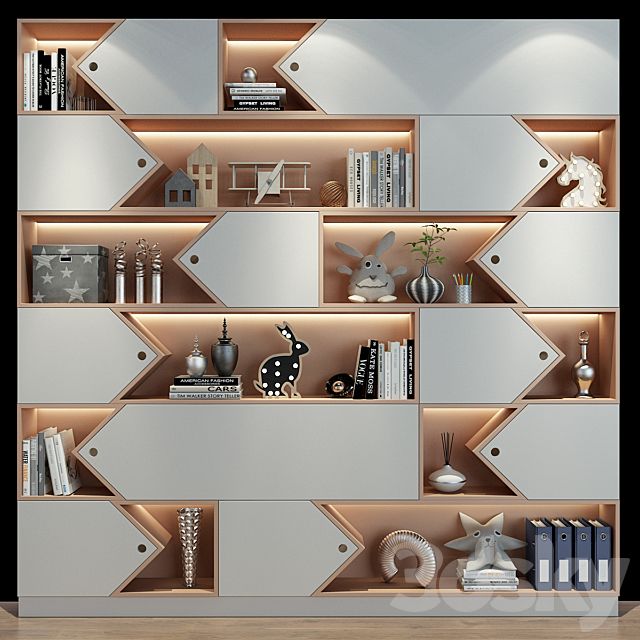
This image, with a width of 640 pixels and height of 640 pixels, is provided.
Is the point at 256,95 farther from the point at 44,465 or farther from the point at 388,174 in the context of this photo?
the point at 44,465

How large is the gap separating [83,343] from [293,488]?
118 cm

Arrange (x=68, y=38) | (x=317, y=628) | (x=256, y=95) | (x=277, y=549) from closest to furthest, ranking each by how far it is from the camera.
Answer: (x=317, y=628), (x=277, y=549), (x=256, y=95), (x=68, y=38)

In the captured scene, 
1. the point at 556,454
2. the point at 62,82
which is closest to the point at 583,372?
the point at 556,454

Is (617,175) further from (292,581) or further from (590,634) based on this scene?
(292,581)

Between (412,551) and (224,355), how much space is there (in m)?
1.29

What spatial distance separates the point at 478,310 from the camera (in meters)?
3.37

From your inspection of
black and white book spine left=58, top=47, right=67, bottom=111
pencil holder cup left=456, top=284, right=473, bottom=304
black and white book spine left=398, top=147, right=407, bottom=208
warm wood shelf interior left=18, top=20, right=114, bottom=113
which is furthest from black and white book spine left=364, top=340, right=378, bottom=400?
black and white book spine left=58, top=47, right=67, bottom=111

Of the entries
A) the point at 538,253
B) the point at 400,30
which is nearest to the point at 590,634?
the point at 538,253

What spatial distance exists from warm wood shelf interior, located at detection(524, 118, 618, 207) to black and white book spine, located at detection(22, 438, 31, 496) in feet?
8.65

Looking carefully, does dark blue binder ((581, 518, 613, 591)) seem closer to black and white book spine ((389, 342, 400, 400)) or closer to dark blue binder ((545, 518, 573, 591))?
dark blue binder ((545, 518, 573, 591))

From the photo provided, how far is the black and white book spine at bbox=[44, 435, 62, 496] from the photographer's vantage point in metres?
3.34

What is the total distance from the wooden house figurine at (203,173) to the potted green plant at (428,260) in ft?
3.28

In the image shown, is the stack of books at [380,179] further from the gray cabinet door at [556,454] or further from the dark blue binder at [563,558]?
the dark blue binder at [563,558]

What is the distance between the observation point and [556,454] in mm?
3348
